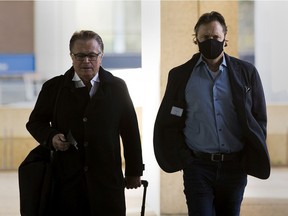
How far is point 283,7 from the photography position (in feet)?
18.9

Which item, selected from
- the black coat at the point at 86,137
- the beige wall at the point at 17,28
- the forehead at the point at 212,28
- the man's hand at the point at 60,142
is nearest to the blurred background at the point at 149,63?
the beige wall at the point at 17,28

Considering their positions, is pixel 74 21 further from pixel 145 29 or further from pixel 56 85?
pixel 56 85

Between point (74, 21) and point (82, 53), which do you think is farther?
point (74, 21)

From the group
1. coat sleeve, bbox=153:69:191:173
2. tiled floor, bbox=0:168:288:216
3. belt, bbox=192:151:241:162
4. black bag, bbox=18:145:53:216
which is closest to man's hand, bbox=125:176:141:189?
coat sleeve, bbox=153:69:191:173

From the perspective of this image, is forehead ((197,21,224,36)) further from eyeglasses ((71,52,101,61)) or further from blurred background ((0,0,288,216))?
blurred background ((0,0,288,216))

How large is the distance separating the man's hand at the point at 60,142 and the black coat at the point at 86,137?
0.16 ft

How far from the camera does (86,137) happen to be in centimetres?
304

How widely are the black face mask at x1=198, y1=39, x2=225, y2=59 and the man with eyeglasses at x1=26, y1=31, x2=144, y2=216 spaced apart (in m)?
0.49

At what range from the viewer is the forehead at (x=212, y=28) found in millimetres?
3160

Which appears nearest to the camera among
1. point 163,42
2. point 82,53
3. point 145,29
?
point 82,53

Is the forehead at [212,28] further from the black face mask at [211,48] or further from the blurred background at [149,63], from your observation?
the blurred background at [149,63]

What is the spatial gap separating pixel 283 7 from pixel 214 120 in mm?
2935

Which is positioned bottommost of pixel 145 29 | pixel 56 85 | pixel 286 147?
pixel 286 147

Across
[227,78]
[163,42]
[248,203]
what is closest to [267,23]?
[163,42]
